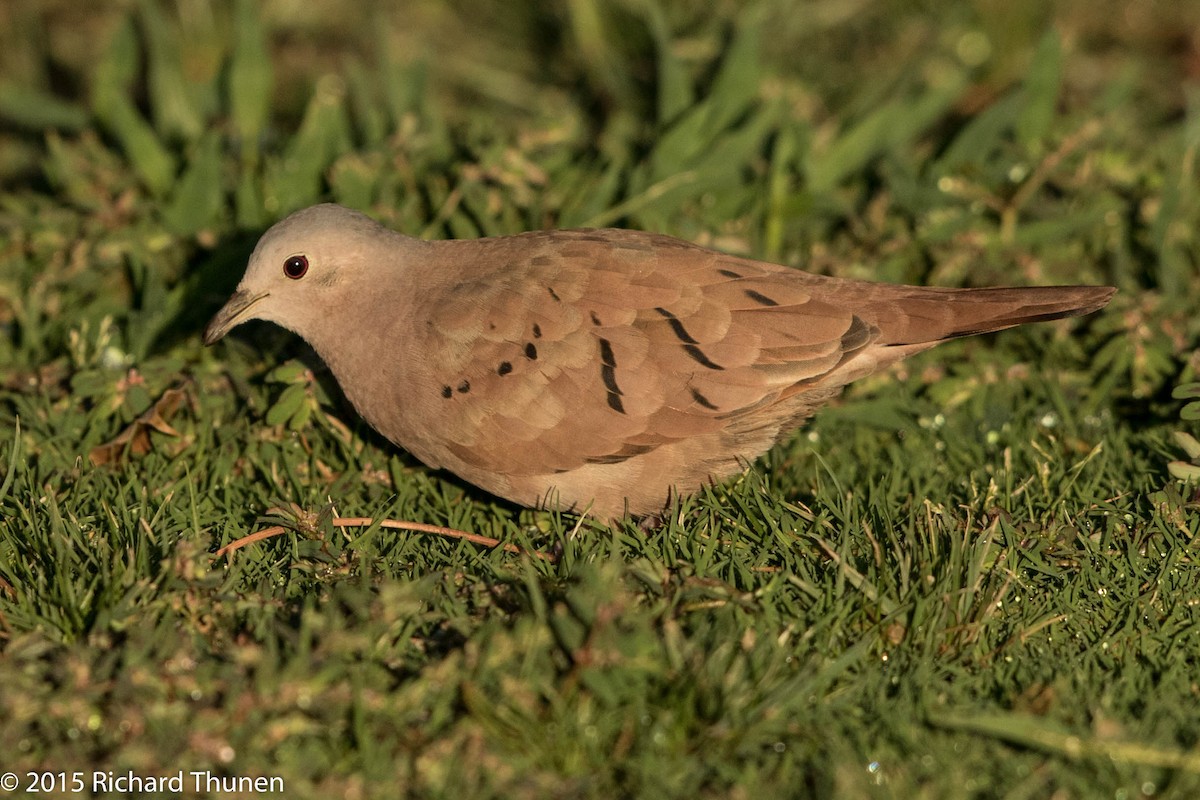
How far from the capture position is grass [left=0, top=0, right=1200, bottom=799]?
3.14 meters

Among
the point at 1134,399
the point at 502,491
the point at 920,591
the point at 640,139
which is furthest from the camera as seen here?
the point at 640,139

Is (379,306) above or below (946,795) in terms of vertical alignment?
above

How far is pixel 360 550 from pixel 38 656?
3.19 ft

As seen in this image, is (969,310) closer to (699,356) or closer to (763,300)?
(763,300)

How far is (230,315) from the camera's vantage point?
4484 mm

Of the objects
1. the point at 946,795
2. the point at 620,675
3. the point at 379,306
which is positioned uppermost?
the point at 379,306

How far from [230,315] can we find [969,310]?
248 cm

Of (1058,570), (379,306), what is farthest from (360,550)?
(1058,570)

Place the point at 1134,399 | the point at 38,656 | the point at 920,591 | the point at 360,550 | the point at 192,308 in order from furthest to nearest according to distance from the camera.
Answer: the point at 192,308 → the point at 1134,399 → the point at 360,550 → the point at 920,591 → the point at 38,656

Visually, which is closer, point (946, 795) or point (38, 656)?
point (946, 795)

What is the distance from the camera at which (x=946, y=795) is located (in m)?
3.05

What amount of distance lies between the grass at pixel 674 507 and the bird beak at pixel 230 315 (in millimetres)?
300

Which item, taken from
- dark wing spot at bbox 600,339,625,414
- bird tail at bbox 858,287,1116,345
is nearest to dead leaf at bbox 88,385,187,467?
dark wing spot at bbox 600,339,625,414

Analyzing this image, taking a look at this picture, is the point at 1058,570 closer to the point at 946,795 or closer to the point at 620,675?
the point at 946,795
